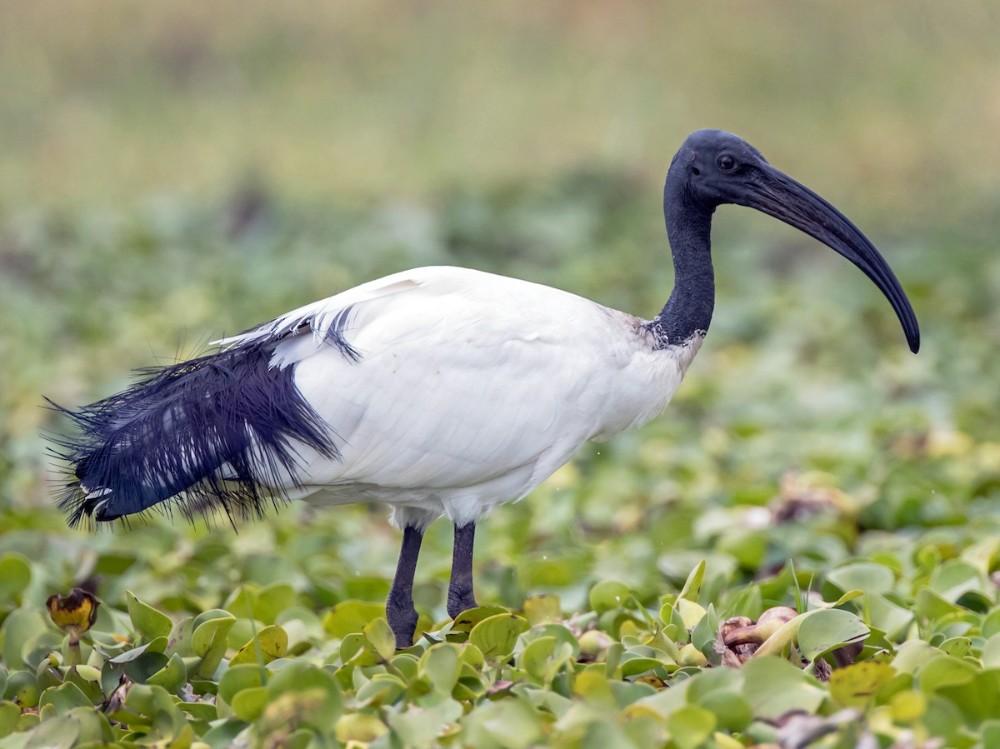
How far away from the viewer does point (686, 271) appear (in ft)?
15.2

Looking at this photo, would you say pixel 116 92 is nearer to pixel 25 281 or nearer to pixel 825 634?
pixel 25 281

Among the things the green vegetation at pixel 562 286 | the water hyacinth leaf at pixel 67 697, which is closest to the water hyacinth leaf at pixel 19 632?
the green vegetation at pixel 562 286

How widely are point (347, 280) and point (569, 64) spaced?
18.2ft

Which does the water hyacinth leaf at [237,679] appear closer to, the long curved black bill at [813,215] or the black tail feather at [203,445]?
the black tail feather at [203,445]

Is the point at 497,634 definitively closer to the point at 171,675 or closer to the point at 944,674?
the point at 171,675

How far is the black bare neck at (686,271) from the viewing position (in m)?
4.61

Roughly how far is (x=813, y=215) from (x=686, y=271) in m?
0.42

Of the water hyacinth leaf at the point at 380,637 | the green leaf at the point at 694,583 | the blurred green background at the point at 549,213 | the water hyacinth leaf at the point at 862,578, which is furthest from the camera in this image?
the blurred green background at the point at 549,213

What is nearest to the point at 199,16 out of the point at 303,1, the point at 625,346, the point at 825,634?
the point at 303,1

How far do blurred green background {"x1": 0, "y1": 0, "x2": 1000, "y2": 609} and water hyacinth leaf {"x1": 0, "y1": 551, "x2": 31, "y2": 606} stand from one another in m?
0.29

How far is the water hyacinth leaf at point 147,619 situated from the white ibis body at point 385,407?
26cm

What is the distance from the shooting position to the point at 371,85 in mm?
14883

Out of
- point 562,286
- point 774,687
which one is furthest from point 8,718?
point 562,286

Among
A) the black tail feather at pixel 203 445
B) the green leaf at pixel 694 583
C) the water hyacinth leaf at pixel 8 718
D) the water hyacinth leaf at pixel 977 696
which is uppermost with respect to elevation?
the black tail feather at pixel 203 445
